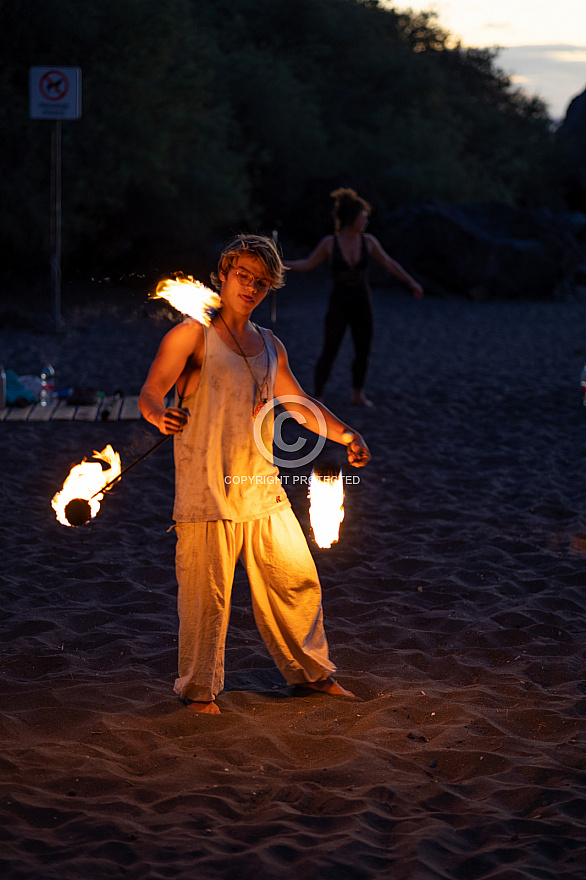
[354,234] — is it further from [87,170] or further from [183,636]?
[87,170]

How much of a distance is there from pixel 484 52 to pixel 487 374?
5400 centimetres

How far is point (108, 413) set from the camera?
916 cm

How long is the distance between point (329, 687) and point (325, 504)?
34.6 inches

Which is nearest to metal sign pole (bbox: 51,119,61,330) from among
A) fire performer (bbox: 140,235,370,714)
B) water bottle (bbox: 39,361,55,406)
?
water bottle (bbox: 39,361,55,406)

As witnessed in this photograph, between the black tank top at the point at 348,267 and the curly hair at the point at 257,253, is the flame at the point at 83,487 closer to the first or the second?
the curly hair at the point at 257,253

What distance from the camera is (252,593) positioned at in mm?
3850

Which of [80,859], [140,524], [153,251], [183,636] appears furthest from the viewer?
[153,251]

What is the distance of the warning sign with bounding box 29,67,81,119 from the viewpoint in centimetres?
1308

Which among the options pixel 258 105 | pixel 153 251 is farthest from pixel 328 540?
pixel 258 105

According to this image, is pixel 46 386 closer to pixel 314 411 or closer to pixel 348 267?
pixel 348 267

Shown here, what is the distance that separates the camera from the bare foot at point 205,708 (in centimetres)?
388

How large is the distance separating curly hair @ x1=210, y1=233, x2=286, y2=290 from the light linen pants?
3.18 ft

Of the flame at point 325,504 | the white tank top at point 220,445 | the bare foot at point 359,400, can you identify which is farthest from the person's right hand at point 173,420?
the bare foot at point 359,400

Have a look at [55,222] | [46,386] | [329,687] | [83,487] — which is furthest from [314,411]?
[55,222]
